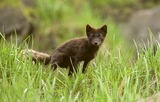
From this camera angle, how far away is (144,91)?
7.39m

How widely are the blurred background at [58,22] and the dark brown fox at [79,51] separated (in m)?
5.09

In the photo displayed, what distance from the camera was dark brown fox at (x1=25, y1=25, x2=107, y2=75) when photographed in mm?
8773

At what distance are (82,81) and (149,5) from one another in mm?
13136

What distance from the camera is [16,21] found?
15500mm

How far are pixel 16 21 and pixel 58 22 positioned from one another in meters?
1.33

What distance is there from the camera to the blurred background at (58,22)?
15.4m

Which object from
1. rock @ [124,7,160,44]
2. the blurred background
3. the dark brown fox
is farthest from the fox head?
rock @ [124,7,160,44]

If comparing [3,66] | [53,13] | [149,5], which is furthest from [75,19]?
[3,66]

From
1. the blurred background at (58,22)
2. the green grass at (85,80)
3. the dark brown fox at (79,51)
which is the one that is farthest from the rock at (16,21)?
the green grass at (85,80)

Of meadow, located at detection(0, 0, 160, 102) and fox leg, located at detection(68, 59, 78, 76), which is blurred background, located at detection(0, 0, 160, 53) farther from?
meadow, located at detection(0, 0, 160, 102)

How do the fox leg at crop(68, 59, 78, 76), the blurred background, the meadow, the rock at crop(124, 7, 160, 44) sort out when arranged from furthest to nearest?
the rock at crop(124, 7, 160, 44) < the blurred background < the fox leg at crop(68, 59, 78, 76) < the meadow

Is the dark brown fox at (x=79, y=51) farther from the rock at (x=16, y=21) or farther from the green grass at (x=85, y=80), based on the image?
the rock at (x=16, y=21)

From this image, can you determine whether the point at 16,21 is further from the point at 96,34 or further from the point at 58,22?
the point at 96,34

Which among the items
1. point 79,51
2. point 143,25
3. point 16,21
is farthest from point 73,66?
point 143,25
